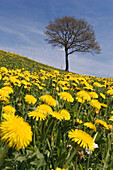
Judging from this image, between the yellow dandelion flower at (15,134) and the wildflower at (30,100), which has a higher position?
the wildflower at (30,100)

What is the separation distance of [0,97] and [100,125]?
4.15 feet

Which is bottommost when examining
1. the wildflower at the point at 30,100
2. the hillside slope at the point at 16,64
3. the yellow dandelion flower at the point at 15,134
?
the yellow dandelion flower at the point at 15,134

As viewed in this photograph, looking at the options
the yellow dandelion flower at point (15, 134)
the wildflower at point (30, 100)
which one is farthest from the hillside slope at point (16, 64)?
the yellow dandelion flower at point (15, 134)

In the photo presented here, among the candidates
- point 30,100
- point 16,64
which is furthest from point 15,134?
point 16,64

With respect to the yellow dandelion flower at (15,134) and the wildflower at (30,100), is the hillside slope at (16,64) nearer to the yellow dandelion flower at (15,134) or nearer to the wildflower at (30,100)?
the wildflower at (30,100)

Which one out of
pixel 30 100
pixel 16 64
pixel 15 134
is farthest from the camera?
pixel 16 64

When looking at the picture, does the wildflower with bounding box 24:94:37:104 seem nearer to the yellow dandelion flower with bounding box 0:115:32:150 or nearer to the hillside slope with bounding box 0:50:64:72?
the yellow dandelion flower with bounding box 0:115:32:150

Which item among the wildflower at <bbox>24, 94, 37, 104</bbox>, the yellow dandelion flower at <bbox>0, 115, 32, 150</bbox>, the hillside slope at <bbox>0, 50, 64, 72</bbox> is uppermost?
the hillside slope at <bbox>0, 50, 64, 72</bbox>

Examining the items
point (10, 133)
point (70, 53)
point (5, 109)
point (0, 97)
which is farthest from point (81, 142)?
point (70, 53)

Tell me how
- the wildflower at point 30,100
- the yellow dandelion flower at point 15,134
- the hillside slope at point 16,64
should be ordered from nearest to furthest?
the yellow dandelion flower at point 15,134 → the wildflower at point 30,100 → the hillside slope at point 16,64

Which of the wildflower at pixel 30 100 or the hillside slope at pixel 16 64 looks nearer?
the wildflower at pixel 30 100

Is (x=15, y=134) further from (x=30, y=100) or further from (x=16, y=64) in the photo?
(x=16, y=64)

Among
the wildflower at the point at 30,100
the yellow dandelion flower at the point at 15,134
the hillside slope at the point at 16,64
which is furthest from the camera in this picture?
the hillside slope at the point at 16,64

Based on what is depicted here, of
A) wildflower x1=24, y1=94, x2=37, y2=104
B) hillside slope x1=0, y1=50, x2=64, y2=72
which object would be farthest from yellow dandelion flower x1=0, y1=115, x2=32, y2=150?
hillside slope x1=0, y1=50, x2=64, y2=72
